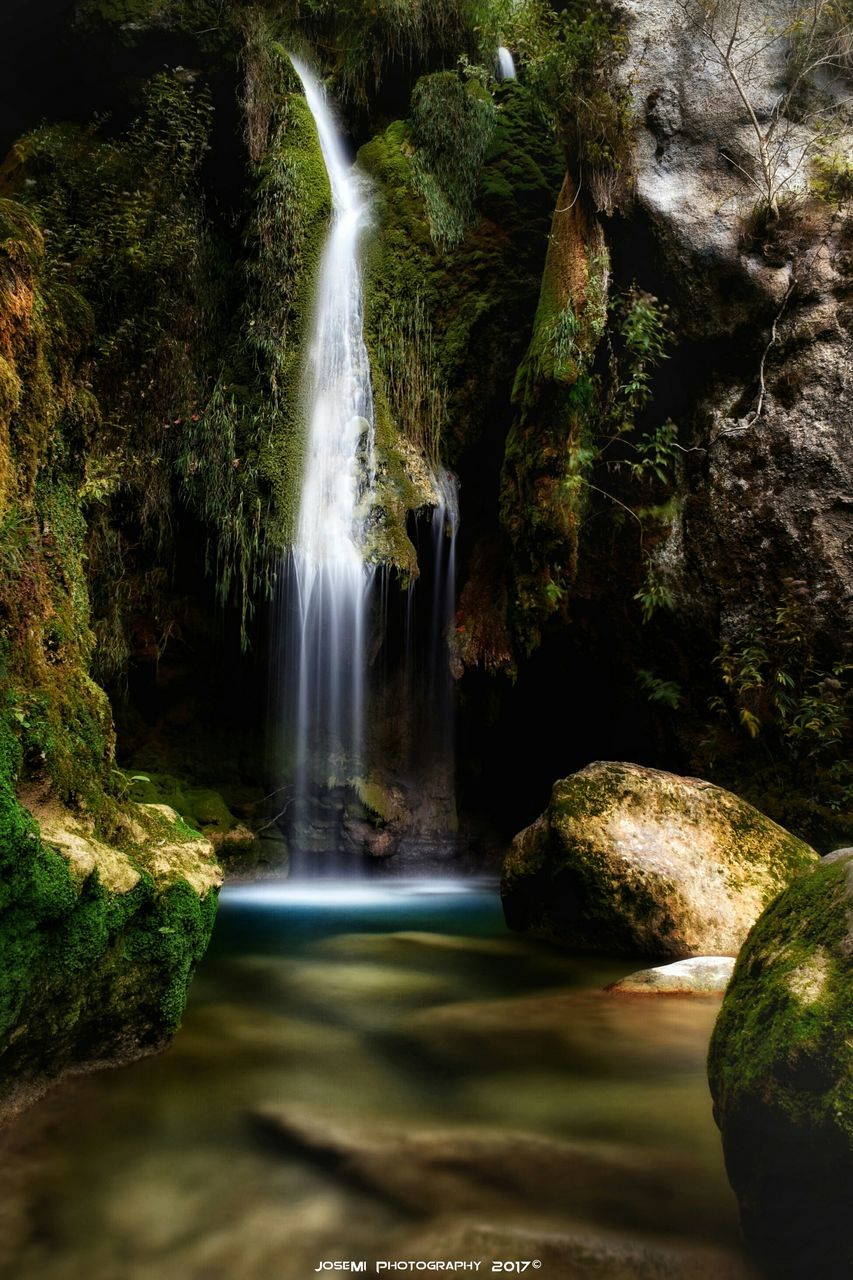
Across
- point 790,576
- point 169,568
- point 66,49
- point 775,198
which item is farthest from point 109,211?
point 790,576

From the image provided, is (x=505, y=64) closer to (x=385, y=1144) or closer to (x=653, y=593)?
(x=653, y=593)

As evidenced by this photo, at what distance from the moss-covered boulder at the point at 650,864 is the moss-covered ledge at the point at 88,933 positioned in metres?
2.73

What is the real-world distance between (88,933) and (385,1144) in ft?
4.17

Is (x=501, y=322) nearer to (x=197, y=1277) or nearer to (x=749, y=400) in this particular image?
(x=749, y=400)

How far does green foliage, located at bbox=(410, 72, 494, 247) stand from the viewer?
1076 cm

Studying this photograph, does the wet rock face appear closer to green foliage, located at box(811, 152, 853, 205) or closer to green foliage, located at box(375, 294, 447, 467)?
green foliage, located at box(811, 152, 853, 205)

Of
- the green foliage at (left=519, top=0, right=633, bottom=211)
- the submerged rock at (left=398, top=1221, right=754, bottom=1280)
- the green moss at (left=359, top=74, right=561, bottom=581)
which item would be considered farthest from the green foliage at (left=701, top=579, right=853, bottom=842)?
the submerged rock at (left=398, top=1221, right=754, bottom=1280)

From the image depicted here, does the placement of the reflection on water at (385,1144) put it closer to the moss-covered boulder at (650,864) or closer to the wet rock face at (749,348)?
the moss-covered boulder at (650,864)

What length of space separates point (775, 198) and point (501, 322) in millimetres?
3337

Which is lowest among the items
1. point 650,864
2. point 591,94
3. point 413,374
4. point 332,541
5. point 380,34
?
point 650,864

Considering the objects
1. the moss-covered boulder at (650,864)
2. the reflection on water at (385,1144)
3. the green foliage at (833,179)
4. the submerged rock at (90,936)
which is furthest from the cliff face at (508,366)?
the submerged rock at (90,936)

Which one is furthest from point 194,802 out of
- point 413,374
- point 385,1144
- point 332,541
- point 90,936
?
point 385,1144

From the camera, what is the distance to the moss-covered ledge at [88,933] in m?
2.50

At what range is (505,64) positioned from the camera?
12172 mm
